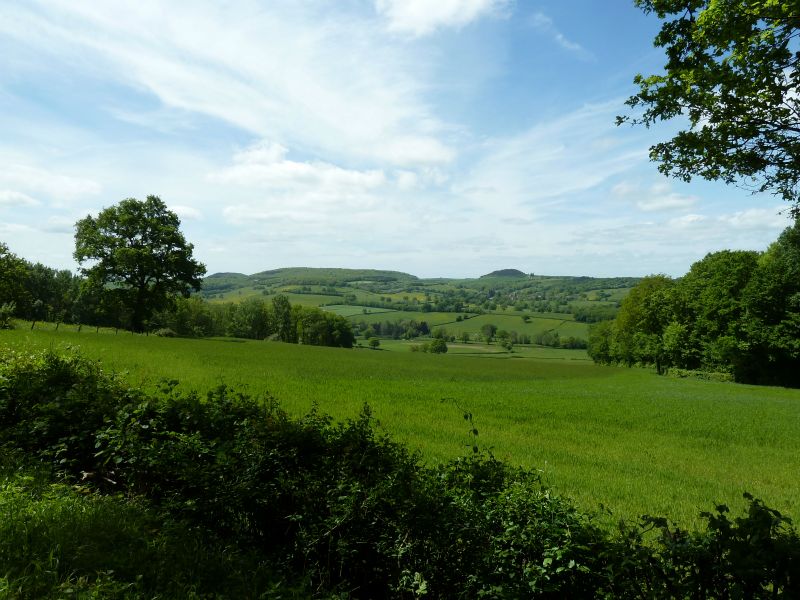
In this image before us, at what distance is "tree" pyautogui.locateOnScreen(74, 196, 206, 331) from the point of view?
45219mm

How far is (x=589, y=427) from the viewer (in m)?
20.5

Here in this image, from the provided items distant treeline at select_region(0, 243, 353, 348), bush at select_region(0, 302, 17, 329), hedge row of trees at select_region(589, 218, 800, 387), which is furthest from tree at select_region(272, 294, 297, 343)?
hedge row of trees at select_region(589, 218, 800, 387)

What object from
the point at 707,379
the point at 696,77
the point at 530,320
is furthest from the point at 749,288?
the point at 530,320

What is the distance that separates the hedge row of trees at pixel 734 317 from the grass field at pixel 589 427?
1311cm

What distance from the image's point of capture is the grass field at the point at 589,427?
11555mm

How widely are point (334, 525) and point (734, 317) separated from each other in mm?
60354

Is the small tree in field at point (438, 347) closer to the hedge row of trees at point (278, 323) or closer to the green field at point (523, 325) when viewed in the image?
the hedge row of trees at point (278, 323)

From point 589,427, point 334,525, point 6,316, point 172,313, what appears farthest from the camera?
point 172,313

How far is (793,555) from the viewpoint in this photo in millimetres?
2865

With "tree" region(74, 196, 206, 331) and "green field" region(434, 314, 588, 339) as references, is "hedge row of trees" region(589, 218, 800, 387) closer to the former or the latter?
"tree" region(74, 196, 206, 331)

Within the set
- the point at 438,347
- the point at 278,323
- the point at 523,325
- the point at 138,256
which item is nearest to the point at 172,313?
the point at 138,256

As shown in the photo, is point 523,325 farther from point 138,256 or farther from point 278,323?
point 138,256

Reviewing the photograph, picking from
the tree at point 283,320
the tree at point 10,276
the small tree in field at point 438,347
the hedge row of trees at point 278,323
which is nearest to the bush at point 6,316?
the tree at point 10,276

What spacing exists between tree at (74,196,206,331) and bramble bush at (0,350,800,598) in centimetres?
4504
